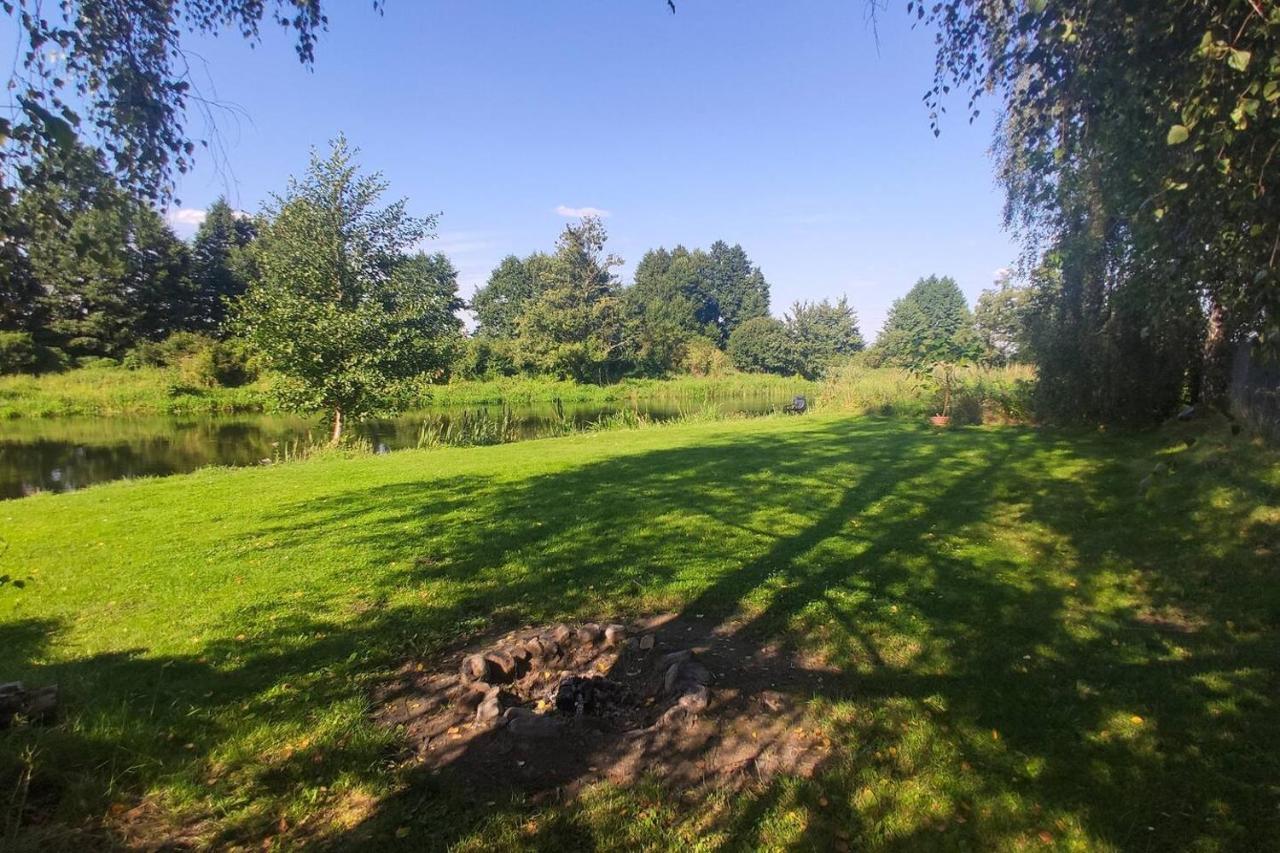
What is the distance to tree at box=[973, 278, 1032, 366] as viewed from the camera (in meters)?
15.4

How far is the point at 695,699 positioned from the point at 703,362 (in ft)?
185

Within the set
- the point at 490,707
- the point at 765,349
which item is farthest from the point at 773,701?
the point at 765,349

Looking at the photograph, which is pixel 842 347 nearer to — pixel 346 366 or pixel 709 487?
pixel 346 366

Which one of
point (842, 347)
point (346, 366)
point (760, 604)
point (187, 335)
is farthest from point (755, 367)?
point (760, 604)

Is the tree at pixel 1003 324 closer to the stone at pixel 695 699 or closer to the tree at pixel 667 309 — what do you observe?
the stone at pixel 695 699

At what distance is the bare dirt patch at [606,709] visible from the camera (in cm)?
314

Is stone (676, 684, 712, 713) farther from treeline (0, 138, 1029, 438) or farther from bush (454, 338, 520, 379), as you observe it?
bush (454, 338, 520, 379)

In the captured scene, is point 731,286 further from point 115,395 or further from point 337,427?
point 337,427

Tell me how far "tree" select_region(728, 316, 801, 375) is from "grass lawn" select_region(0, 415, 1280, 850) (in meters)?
53.5

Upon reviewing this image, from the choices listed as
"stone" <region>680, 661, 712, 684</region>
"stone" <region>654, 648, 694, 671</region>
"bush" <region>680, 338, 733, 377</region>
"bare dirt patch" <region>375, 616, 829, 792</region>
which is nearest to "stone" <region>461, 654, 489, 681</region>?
"bare dirt patch" <region>375, 616, 829, 792</region>

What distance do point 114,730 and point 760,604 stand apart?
3.94 meters

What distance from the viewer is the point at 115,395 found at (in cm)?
Result: 3478

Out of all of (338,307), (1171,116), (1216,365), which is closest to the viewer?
(1171,116)

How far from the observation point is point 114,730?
10.7 feet
